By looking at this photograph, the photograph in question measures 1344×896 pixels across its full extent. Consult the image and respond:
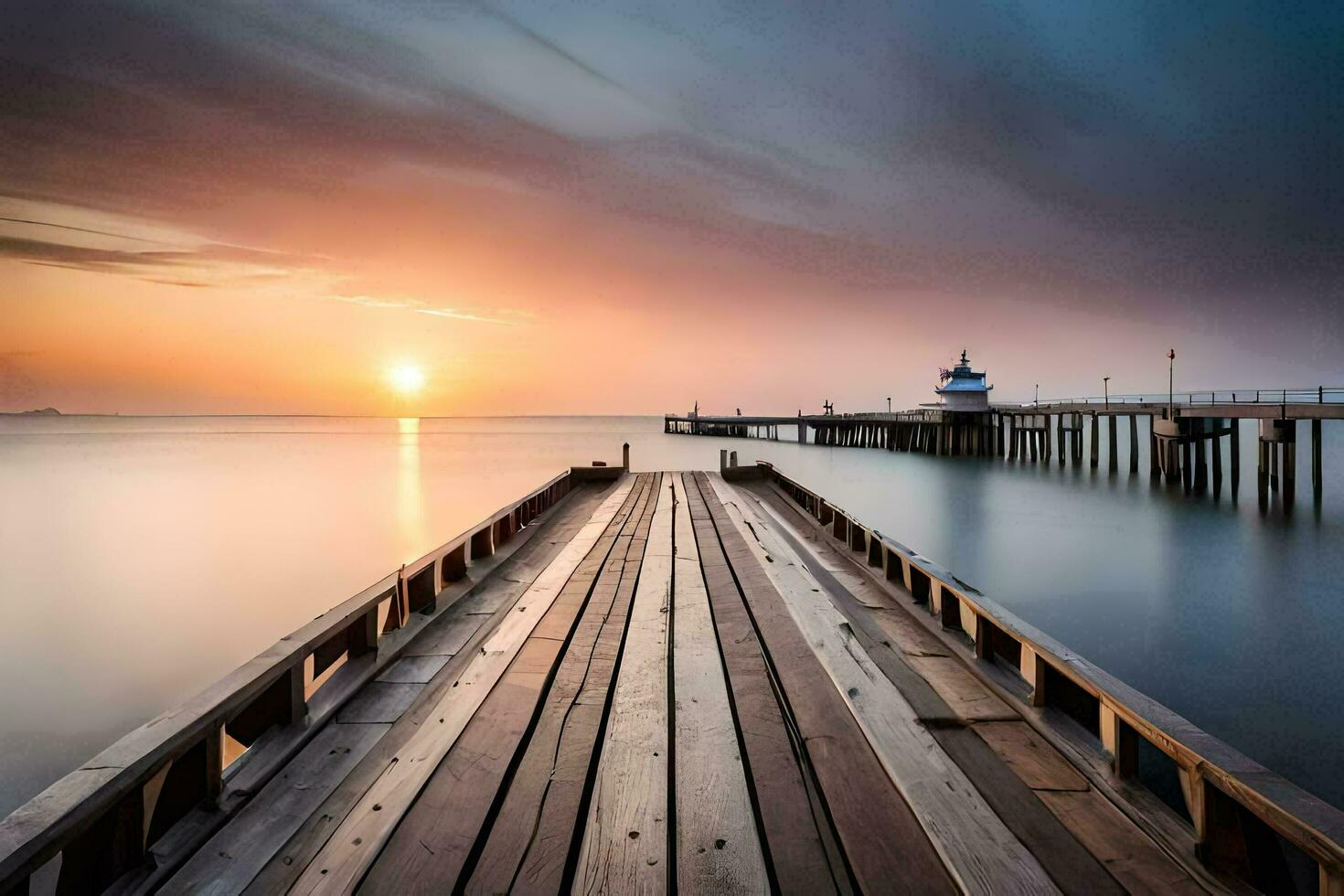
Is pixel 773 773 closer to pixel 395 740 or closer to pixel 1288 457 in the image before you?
pixel 395 740

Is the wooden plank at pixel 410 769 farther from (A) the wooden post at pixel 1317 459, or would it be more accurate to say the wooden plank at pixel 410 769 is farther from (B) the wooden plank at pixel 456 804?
(A) the wooden post at pixel 1317 459

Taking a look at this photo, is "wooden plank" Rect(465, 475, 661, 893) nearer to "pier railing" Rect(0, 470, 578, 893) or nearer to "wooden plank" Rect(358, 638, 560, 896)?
"wooden plank" Rect(358, 638, 560, 896)

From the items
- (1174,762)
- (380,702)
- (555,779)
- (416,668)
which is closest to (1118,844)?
(1174,762)

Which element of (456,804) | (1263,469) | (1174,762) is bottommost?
(1263,469)

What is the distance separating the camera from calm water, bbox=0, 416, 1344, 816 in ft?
25.7

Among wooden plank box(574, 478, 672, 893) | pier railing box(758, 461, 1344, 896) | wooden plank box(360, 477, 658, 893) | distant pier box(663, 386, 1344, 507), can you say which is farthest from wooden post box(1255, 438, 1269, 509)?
wooden plank box(360, 477, 658, 893)

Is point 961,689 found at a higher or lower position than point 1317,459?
lower

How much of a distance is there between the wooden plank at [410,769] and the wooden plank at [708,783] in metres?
0.98

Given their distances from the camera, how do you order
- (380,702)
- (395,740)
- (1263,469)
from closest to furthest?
(395,740) → (380,702) → (1263,469)

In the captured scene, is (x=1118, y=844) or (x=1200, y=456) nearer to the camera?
(x=1118, y=844)

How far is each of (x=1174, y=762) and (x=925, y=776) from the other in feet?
3.96

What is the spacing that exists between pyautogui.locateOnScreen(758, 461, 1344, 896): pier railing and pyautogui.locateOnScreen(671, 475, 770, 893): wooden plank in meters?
1.43

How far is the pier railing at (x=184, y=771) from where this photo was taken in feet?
5.90

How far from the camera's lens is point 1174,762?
2.81m
